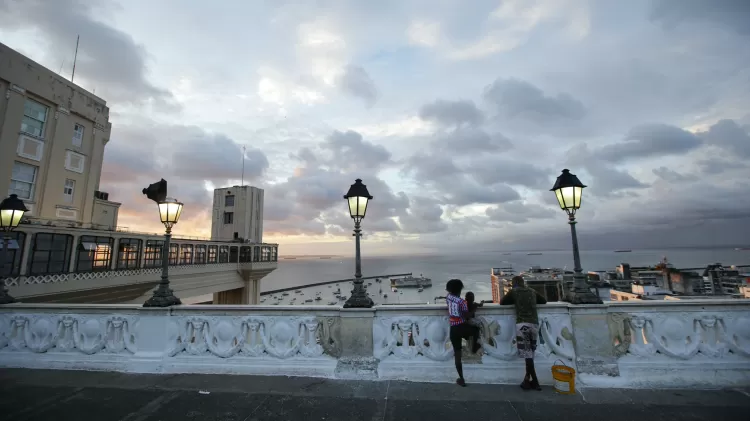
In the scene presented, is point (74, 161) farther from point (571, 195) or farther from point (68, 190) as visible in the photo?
point (571, 195)

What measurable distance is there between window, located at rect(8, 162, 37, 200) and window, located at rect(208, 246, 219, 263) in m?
17.2

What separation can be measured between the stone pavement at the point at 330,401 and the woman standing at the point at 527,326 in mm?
232

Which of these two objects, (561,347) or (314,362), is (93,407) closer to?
(314,362)

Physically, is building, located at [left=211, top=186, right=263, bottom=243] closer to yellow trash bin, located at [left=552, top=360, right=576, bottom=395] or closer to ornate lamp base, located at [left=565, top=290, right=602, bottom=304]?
ornate lamp base, located at [left=565, top=290, right=602, bottom=304]

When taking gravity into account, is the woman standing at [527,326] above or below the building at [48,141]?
below

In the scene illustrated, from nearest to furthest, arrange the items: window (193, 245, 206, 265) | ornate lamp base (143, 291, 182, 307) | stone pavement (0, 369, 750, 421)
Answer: stone pavement (0, 369, 750, 421), ornate lamp base (143, 291, 182, 307), window (193, 245, 206, 265)

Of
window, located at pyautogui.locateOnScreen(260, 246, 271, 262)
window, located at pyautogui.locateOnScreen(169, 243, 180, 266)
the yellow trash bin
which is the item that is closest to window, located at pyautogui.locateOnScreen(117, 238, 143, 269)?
window, located at pyautogui.locateOnScreen(169, 243, 180, 266)

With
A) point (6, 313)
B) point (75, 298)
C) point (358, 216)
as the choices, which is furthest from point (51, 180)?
point (358, 216)

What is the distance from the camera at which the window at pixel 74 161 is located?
977 inches

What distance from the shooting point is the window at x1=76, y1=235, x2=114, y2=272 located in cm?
2189

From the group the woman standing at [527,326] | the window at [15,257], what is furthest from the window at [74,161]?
the woman standing at [527,326]

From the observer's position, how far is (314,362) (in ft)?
17.5

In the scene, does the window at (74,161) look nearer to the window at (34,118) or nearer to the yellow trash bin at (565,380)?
the window at (34,118)

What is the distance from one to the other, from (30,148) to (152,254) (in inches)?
464
